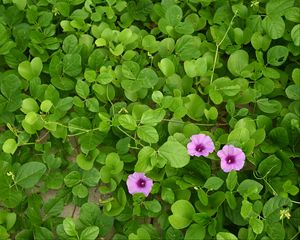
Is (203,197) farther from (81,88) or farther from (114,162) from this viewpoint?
(81,88)

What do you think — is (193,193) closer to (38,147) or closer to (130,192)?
(130,192)

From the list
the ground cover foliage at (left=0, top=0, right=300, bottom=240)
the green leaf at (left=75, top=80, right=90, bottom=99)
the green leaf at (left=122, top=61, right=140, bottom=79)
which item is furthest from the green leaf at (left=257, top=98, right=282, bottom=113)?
the green leaf at (left=75, top=80, right=90, bottom=99)

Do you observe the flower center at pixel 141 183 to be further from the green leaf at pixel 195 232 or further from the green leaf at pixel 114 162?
the green leaf at pixel 195 232

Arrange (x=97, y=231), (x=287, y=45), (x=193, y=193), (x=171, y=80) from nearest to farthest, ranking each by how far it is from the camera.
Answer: (x=97, y=231)
(x=193, y=193)
(x=171, y=80)
(x=287, y=45)

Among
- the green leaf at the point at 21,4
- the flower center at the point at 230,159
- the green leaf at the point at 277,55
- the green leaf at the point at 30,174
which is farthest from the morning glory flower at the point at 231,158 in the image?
the green leaf at the point at 21,4

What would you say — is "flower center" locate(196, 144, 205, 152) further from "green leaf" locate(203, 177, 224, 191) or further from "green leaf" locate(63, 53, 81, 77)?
"green leaf" locate(63, 53, 81, 77)

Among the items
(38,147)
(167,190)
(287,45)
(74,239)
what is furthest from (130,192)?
(287,45)
